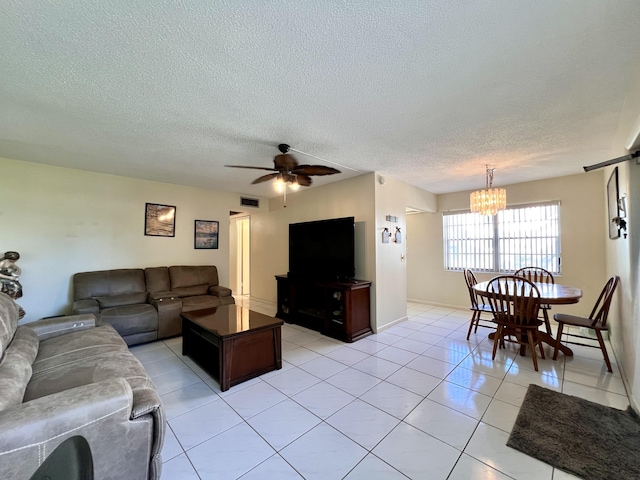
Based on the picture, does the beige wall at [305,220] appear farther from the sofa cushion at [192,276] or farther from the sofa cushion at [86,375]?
the sofa cushion at [86,375]

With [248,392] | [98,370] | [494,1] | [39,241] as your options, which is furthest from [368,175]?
A: [39,241]

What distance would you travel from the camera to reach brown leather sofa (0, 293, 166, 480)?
1070 millimetres

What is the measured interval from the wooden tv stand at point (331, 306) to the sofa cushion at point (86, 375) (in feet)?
8.09

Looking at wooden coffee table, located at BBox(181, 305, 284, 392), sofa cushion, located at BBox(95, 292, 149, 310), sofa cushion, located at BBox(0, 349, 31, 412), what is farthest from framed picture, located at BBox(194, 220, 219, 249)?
sofa cushion, located at BBox(0, 349, 31, 412)

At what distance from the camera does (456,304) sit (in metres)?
5.32

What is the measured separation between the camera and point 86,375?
5.55 ft

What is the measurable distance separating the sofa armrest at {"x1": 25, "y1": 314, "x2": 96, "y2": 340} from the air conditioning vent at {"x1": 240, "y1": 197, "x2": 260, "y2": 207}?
3.51 m

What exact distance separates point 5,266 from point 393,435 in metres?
4.65

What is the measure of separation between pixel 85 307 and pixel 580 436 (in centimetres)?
502

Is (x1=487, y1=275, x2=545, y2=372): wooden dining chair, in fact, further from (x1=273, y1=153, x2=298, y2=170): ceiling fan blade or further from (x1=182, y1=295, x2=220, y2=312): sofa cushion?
(x1=182, y1=295, x2=220, y2=312): sofa cushion

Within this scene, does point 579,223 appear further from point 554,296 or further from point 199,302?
point 199,302

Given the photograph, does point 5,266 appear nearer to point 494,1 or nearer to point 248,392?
point 248,392

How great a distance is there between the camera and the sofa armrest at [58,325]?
2.36 m

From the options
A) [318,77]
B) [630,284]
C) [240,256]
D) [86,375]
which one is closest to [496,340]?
[630,284]
